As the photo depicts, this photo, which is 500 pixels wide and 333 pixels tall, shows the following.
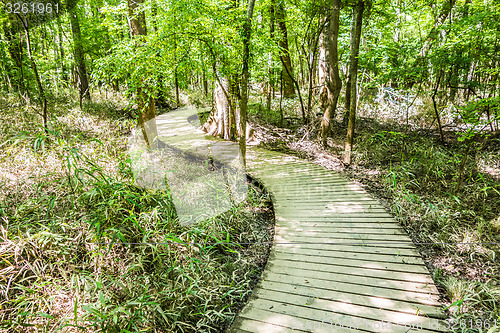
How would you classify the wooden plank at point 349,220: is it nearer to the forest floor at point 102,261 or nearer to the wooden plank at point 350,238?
the wooden plank at point 350,238

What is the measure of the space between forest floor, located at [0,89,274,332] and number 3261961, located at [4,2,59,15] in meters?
2.99

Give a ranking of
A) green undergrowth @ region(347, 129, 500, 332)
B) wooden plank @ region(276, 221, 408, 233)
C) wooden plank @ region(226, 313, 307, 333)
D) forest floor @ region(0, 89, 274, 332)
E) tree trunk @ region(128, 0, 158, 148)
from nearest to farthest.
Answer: forest floor @ region(0, 89, 274, 332), wooden plank @ region(226, 313, 307, 333), green undergrowth @ region(347, 129, 500, 332), wooden plank @ region(276, 221, 408, 233), tree trunk @ region(128, 0, 158, 148)

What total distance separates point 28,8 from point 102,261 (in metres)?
5.54

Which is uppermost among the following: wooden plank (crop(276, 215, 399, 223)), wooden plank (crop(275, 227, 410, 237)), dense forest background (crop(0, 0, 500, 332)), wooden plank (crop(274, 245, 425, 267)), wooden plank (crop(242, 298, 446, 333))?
dense forest background (crop(0, 0, 500, 332))

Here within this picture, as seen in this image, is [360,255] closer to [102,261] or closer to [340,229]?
[340,229]

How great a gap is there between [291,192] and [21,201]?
4200 millimetres

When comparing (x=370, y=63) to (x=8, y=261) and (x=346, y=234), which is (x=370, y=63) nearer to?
(x=346, y=234)

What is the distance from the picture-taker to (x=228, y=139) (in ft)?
27.3

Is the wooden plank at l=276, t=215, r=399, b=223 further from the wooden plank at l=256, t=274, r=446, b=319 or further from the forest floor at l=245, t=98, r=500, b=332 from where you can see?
the wooden plank at l=256, t=274, r=446, b=319

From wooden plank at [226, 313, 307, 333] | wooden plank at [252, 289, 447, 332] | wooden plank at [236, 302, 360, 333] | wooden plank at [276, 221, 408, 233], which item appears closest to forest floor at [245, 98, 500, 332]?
wooden plank at [276, 221, 408, 233]

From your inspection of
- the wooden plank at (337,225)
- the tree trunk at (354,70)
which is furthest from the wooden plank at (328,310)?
the tree trunk at (354,70)

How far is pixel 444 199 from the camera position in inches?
170

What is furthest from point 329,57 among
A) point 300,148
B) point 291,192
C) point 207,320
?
point 207,320

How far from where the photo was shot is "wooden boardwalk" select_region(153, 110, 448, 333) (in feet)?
7.75
